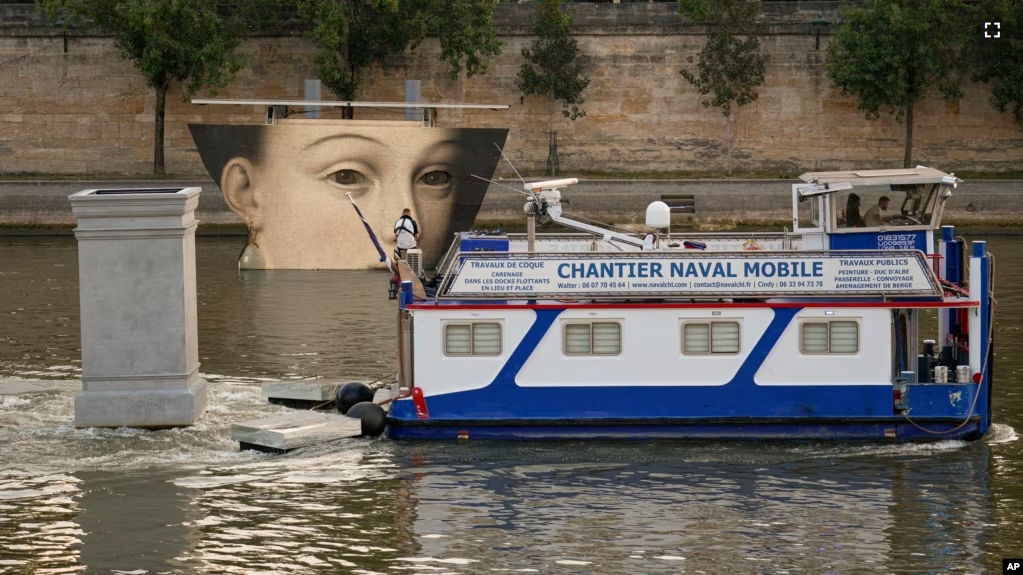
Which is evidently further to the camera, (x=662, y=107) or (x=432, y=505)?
(x=662, y=107)

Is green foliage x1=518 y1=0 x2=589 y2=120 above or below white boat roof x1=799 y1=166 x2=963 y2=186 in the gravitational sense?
above

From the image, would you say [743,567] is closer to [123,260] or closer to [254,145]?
[123,260]

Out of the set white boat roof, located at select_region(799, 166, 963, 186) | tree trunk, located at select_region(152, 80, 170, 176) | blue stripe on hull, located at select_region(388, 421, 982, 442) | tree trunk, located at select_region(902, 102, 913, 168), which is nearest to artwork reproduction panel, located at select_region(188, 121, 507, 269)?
tree trunk, located at select_region(152, 80, 170, 176)

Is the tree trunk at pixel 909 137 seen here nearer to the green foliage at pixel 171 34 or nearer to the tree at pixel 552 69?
the tree at pixel 552 69

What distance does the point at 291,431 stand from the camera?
63.5ft

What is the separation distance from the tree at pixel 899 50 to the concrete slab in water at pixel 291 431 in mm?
33297

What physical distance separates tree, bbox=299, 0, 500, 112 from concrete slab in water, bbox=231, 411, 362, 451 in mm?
29988

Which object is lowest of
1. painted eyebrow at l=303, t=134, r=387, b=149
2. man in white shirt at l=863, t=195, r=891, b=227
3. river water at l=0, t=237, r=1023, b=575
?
river water at l=0, t=237, r=1023, b=575

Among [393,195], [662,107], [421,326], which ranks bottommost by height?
[421,326]

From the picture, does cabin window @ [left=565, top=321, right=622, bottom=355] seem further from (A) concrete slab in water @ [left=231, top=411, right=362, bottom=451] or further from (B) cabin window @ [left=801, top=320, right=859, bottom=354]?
(A) concrete slab in water @ [left=231, top=411, right=362, bottom=451]

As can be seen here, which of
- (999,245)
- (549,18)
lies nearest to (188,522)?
(999,245)

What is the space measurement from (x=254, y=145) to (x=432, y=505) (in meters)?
22.7

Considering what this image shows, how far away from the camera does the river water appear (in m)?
15.0

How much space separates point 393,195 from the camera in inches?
1512
